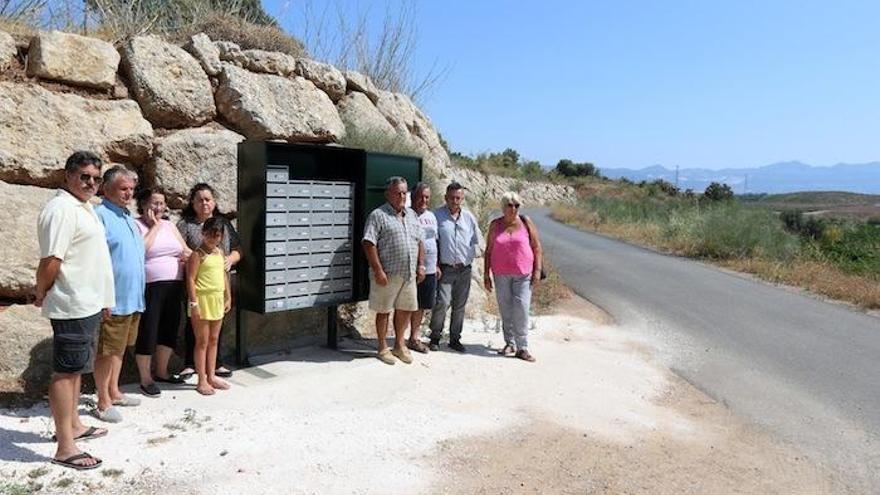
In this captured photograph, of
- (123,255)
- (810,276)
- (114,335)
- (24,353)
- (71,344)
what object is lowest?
(810,276)

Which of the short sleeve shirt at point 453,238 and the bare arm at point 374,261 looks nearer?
the bare arm at point 374,261

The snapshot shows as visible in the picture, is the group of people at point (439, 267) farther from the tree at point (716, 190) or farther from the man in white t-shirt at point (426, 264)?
the tree at point (716, 190)

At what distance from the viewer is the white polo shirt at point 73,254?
4.07 m

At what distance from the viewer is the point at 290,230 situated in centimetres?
674

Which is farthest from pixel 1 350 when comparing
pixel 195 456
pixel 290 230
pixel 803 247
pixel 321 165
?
pixel 803 247

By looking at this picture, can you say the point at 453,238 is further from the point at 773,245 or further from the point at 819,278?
the point at 773,245

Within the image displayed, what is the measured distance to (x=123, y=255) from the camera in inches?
195

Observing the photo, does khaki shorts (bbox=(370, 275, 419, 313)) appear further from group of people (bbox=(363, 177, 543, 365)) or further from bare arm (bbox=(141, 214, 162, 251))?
bare arm (bbox=(141, 214, 162, 251))

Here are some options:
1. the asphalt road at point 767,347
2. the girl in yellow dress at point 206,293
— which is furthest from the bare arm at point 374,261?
the asphalt road at point 767,347

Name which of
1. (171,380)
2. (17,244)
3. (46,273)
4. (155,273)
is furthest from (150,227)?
(46,273)

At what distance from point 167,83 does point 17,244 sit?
→ 8.48ft

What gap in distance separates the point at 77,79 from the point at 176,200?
1.54m

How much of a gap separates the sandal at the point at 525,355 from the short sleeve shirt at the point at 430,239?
52.1 inches

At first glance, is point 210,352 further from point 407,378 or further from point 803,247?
point 803,247
